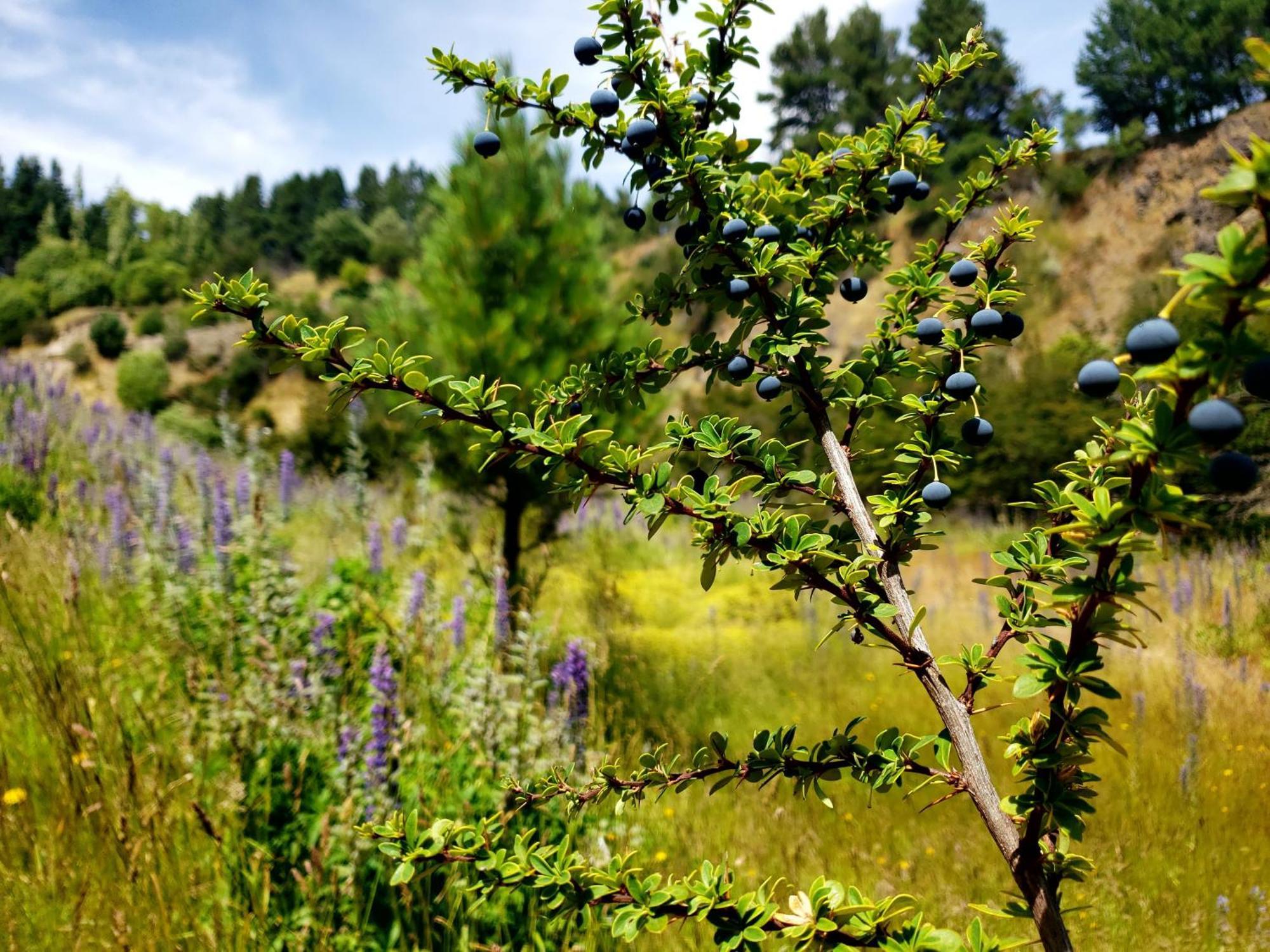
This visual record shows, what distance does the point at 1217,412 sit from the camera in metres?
0.59

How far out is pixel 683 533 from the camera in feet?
37.2

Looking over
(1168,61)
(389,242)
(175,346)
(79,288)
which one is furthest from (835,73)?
(79,288)

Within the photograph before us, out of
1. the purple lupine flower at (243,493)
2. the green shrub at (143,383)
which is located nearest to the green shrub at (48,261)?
the green shrub at (143,383)

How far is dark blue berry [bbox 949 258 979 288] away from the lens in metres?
1.12

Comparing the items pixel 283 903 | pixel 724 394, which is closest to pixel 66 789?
pixel 283 903

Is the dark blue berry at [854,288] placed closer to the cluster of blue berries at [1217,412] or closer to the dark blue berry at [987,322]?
the dark blue berry at [987,322]

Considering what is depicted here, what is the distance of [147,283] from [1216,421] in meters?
40.8

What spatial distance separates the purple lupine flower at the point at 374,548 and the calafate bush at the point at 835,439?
3533 mm

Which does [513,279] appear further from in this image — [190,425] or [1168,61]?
[1168,61]

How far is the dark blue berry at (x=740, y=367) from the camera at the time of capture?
3.77 feet

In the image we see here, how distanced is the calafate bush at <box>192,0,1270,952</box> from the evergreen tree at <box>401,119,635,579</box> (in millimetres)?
3174

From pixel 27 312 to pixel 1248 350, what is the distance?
39.7m

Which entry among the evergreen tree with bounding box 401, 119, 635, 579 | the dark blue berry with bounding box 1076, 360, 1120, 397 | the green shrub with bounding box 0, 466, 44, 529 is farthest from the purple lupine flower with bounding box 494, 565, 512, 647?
the green shrub with bounding box 0, 466, 44, 529

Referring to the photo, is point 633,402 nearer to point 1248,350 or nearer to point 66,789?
point 1248,350
